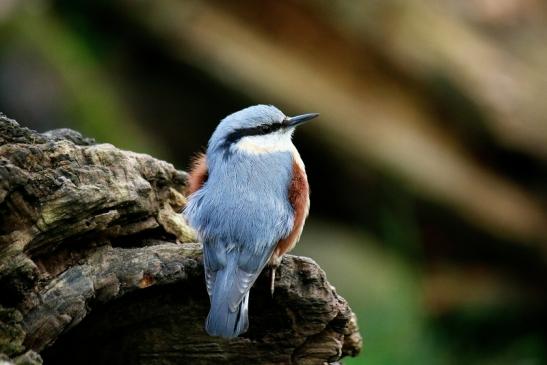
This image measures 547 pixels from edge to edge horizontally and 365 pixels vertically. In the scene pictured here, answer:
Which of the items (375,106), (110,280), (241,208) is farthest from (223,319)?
(375,106)

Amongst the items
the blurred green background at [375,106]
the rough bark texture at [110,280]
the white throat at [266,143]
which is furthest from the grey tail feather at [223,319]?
the blurred green background at [375,106]

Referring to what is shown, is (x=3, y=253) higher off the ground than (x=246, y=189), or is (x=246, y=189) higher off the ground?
(x=246, y=189)

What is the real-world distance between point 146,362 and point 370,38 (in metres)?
4.26

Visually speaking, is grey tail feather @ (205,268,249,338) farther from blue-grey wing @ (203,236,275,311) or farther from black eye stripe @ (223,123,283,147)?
black eye stripe @ (223,123,283,147)

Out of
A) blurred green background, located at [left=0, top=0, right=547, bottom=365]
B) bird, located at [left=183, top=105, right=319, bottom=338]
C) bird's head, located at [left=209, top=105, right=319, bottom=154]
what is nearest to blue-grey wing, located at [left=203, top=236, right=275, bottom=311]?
bird, located at [left=183, top=105, right=319, bottom=338]

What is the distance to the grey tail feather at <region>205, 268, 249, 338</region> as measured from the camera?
308cm

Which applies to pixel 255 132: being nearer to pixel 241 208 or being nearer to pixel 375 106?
pixel 241 208

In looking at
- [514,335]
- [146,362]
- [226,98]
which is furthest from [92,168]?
[514,335]

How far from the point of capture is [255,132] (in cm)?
403

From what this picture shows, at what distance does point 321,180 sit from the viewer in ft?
25.0

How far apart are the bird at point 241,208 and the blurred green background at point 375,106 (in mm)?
2996

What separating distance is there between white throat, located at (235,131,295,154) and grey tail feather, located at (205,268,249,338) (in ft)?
2.90

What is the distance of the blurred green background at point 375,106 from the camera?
691 centimetres

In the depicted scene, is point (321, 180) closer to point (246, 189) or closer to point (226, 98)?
point (226, 98)
